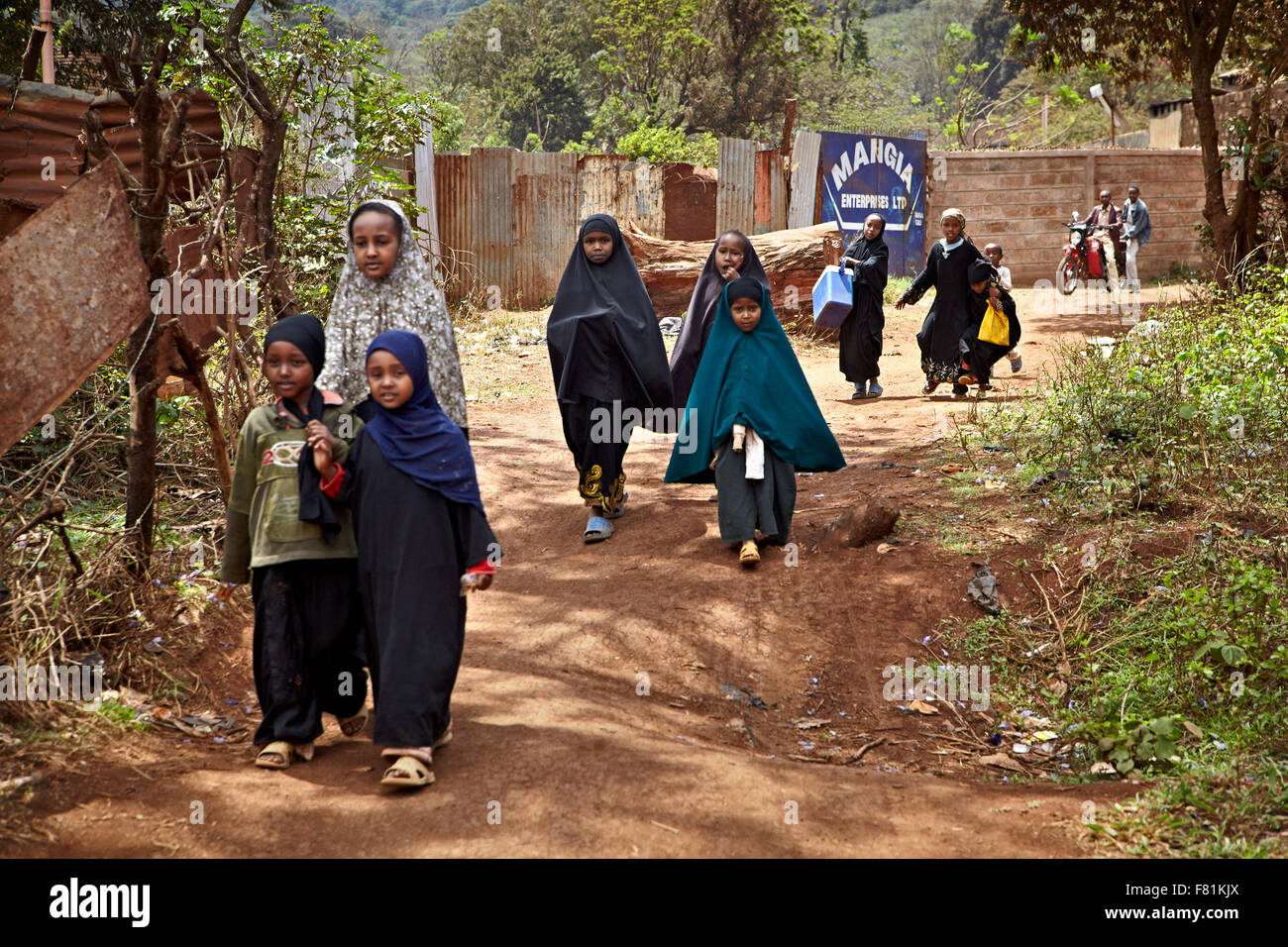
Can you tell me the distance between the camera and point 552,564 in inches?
222

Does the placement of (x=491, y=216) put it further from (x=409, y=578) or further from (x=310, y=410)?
(x=409, y=578)

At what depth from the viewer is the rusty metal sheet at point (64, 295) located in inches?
129

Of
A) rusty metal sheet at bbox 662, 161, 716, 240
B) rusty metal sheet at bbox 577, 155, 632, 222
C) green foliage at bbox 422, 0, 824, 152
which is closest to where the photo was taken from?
rusty metal sheet at bbox 577, 155, 632, 222

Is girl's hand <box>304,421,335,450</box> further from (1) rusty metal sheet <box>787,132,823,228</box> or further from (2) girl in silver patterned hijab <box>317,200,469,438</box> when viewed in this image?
(1) rusty metal sheet <box>787,132,823,228</box>

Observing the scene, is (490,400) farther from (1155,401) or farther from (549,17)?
(549,17)

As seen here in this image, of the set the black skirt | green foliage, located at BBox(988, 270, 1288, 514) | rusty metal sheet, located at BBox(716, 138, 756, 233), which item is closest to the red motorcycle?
rusty metal sheet, located at BBox(716, 138, 756, 233)

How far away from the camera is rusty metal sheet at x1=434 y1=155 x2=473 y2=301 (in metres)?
13.3

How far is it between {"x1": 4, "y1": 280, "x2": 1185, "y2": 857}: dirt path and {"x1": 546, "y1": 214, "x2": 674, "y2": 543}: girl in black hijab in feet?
1.31

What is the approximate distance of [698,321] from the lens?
6.36 m

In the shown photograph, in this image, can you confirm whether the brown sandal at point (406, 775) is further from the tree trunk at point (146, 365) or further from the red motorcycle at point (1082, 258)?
the red motorcycle at point (1082, 258)

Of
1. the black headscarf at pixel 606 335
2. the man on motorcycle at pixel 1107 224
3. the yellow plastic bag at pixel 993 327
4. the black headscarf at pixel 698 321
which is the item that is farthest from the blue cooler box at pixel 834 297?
the man on motorcycle at pixel 1107 224

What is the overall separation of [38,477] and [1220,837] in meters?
3.81

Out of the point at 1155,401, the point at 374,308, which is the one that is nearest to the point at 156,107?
the point at 374,308

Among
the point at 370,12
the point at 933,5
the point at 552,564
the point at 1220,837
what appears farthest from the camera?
the point at 370,12
